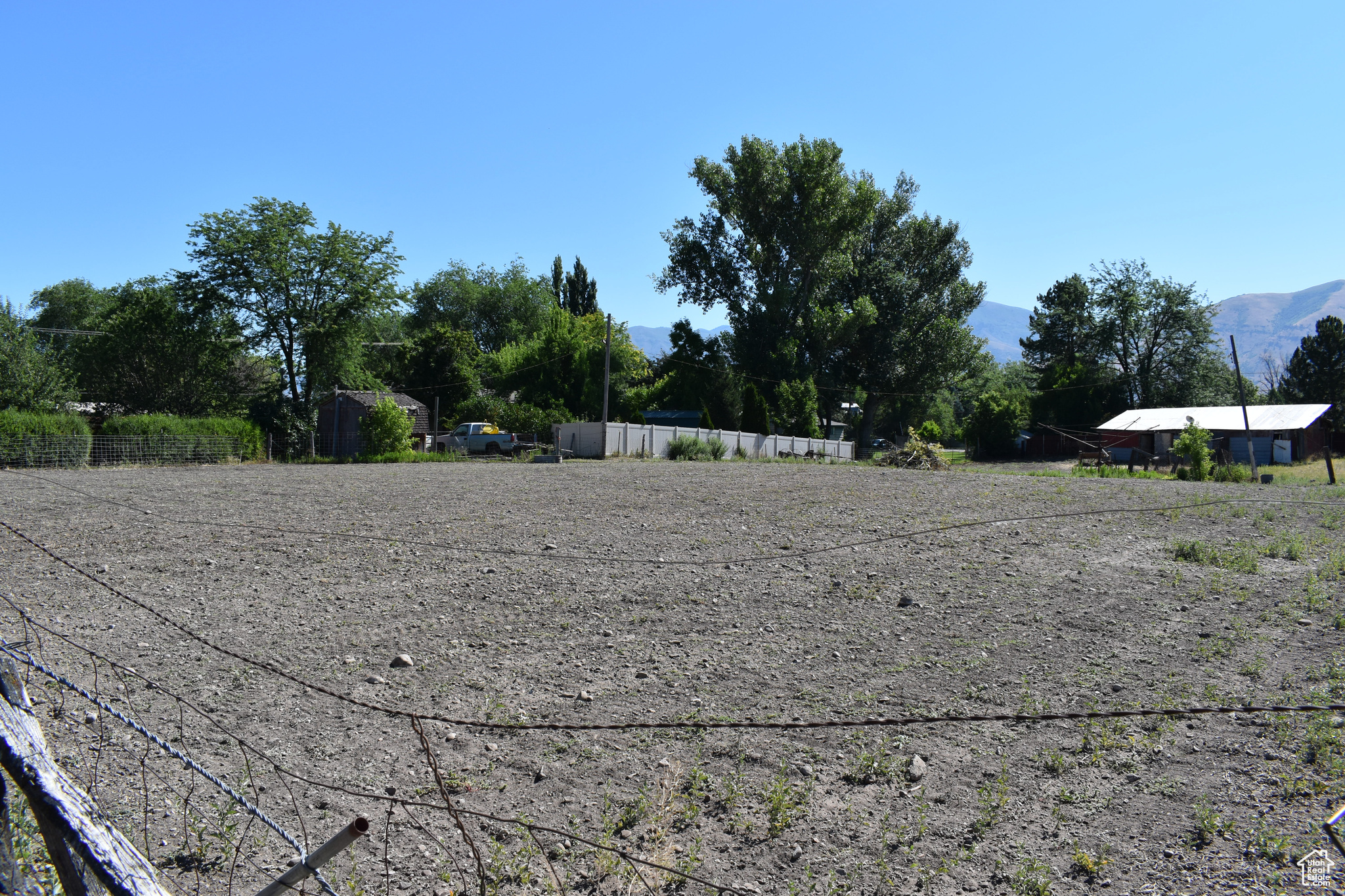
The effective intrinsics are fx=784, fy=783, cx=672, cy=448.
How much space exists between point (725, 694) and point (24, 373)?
4216 centimetres

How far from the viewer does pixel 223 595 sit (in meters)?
6.96

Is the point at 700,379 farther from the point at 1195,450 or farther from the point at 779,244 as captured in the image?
the point at 1195,450

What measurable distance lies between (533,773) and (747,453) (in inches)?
1496

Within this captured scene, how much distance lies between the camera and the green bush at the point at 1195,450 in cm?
2586

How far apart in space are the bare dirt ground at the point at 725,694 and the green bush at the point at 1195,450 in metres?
18.1

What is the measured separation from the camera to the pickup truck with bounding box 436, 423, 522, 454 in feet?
128

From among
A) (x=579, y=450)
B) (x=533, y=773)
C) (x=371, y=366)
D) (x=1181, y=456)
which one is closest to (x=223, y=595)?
(x=533, y=773)

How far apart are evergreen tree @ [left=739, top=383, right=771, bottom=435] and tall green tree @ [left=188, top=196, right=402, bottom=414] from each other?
858 inches

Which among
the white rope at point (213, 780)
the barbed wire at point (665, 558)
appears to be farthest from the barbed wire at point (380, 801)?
the barbed wire at point (665, 558)

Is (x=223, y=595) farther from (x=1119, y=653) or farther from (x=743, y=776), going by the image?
(x=1119, y=653)

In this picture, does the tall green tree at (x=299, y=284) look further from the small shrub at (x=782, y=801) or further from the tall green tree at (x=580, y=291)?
the small shrub at (x=782, y=801)

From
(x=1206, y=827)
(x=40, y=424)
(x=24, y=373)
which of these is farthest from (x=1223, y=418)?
(x=24, y=373)

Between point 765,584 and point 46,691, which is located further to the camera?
point 765,584

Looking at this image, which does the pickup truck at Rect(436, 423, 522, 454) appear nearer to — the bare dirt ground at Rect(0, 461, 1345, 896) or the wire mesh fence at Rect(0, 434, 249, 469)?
the wire mesh fence at Rect(0, 434, 249, 469)
